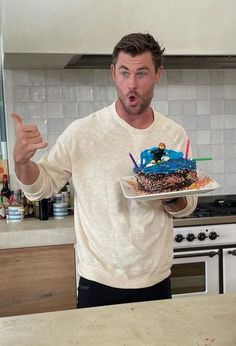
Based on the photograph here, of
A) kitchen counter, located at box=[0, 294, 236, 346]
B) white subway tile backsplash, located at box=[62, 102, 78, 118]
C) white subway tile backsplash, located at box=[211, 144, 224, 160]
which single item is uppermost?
white subway tile backsplash, located at box=[62, 102, 78, 118]

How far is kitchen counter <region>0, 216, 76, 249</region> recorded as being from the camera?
198 centimetres

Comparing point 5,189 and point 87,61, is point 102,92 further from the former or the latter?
point 5,189

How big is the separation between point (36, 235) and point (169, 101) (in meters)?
1.19

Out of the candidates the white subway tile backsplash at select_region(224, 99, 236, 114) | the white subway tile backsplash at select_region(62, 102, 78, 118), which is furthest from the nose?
the white subway tile backsplash at select_region(224, 99, 236, 114)

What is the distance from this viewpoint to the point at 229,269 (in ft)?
7.27

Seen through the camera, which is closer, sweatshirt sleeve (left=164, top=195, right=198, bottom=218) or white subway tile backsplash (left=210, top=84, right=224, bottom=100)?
sweatshirt sleeve (left=164, top=195, right=198, bottom=218)

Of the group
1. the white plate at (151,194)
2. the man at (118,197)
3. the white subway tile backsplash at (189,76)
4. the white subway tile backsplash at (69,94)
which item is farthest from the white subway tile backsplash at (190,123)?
the white plate at (151,194)

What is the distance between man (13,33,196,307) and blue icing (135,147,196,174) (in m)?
0.12

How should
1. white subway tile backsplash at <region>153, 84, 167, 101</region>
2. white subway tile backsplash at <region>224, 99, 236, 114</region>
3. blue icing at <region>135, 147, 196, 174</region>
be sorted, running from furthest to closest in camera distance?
white subway tile backsplash at <region>224, 99, 236, 114</region>
white subway tile backsplash at <region>153, 84, 167, 101</region>
blue icing at <region>135, 147, 196, 174</region>

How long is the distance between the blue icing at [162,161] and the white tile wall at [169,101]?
131 cm

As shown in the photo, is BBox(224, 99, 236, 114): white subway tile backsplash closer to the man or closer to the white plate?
the man

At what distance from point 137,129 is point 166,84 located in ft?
4.25

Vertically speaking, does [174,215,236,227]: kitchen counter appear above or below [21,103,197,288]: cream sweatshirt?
below

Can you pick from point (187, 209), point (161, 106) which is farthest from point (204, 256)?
point (161, 106)
